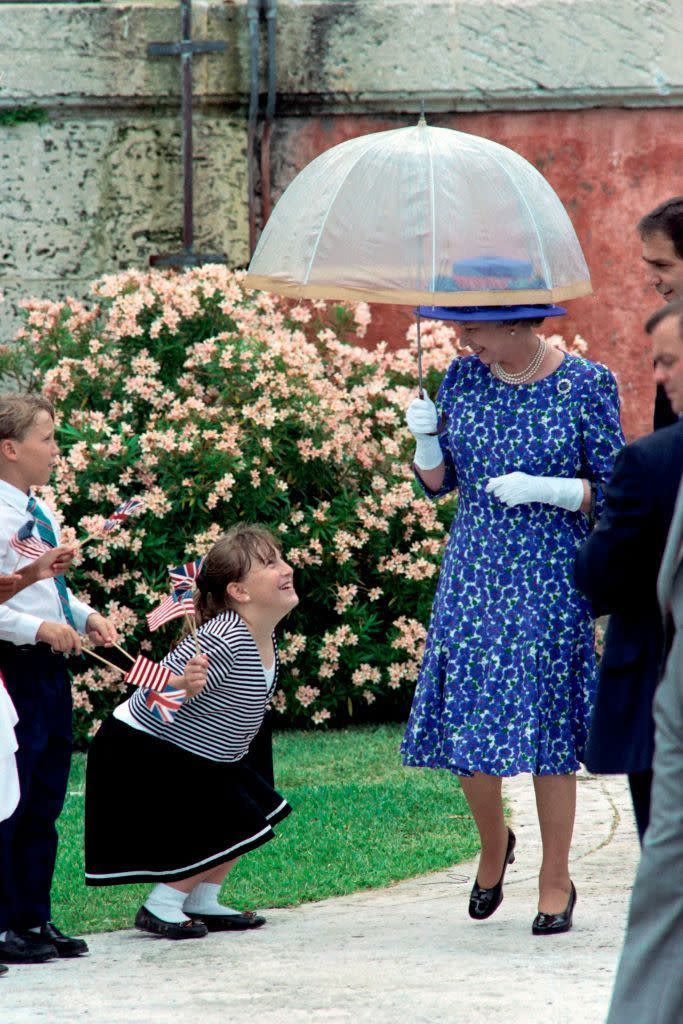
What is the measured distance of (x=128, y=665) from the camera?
23.4ft

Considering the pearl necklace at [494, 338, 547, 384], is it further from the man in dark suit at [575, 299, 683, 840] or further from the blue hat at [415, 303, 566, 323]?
the man in dark suit at [575, 299, 683, 840]

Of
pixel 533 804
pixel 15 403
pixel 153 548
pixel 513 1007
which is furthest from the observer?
pixel 153 548

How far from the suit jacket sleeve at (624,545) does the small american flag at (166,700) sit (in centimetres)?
129

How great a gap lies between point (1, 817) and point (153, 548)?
3.05 meters

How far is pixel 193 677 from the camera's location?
4.08m

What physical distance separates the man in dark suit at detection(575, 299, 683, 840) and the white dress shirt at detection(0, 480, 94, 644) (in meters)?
1.48

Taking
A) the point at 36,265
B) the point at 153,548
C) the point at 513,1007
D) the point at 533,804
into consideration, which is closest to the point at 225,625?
the point at 513,1007

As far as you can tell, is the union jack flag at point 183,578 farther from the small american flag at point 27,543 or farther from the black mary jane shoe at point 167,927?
the black mary jane shoe at point 167,927

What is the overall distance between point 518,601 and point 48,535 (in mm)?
1253

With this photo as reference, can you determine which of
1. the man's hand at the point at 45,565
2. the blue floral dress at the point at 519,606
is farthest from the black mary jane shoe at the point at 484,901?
the man's hand at the point at 45,565

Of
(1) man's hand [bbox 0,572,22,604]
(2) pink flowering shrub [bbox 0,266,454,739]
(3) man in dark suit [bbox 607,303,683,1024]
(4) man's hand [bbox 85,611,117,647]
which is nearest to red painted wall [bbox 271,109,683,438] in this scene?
(2) pink flowering shrub [bbox 0,266,454,739]

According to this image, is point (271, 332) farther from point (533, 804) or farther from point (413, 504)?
point (533, 804)

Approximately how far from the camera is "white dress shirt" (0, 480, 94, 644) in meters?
3.90

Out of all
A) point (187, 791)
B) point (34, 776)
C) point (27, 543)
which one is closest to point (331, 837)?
point (187, 791)
